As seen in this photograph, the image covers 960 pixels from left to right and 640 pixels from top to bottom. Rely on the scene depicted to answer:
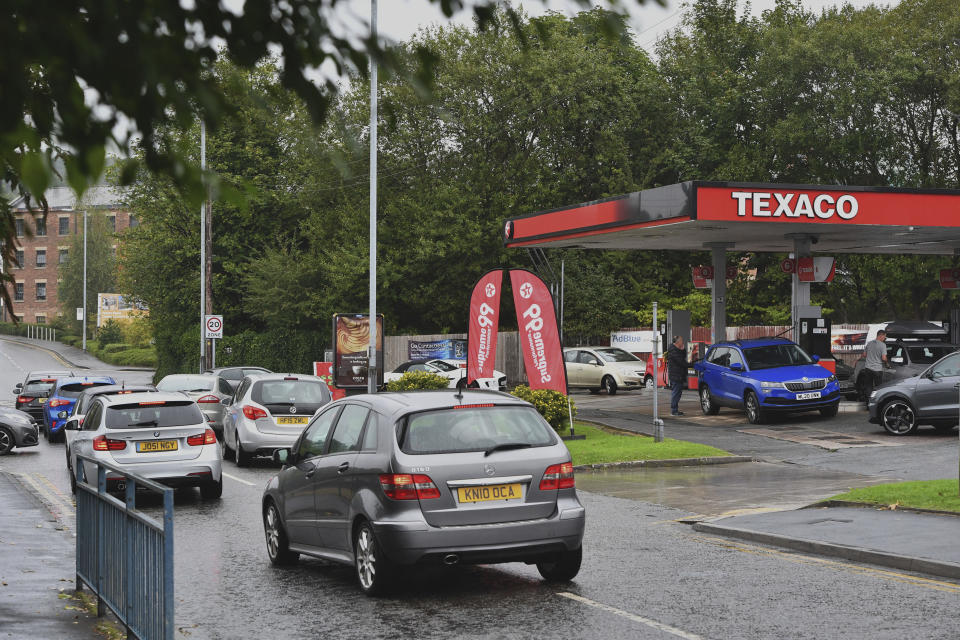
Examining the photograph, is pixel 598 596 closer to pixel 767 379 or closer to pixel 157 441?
pixel 157 441

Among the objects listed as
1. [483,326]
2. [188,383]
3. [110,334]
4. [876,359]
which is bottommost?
[188,383]

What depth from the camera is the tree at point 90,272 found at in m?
104

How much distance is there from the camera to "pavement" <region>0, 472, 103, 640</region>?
8.28m

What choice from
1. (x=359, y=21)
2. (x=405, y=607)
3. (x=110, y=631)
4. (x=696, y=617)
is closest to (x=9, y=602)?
(x=110, y=631)

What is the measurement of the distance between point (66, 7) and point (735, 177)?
44.4 meters

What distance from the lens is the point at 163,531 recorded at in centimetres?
680

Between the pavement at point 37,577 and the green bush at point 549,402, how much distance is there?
954 cm

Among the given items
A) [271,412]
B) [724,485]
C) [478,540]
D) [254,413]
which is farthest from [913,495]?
[254,413]

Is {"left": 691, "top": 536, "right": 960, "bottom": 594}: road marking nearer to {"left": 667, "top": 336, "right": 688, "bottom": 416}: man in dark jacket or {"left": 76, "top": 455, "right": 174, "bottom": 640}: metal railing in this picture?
{"left": 76, "top": 455, "right": 174, "bottom": 640}: metal railing

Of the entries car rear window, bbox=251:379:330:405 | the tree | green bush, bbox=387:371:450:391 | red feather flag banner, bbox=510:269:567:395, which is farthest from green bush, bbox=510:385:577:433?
the tree

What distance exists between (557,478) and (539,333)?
1409 centimetres

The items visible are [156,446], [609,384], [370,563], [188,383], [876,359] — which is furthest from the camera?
[609,384]

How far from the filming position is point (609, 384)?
1538 inches

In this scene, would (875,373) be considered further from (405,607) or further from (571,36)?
(571,36)
